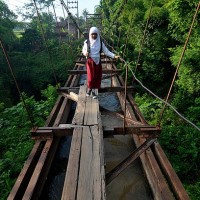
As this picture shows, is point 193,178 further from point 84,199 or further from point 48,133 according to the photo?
point 84,199

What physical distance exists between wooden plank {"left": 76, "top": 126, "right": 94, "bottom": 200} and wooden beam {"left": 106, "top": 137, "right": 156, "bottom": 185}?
35cm

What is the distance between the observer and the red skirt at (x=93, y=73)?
3.95 m

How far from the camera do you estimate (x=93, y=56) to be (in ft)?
12.8

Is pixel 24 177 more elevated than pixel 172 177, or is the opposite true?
pixel 172 177

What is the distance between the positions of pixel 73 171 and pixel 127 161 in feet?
2.52

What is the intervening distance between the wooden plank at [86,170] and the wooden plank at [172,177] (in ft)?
2.75

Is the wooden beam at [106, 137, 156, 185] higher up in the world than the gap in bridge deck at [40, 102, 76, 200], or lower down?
higher up

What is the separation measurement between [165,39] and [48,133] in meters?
7.11

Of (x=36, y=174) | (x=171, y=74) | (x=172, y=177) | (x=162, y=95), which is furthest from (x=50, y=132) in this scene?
(x=171, y=74)

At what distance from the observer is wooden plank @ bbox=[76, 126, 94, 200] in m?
1.82

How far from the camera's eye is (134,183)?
2967mm

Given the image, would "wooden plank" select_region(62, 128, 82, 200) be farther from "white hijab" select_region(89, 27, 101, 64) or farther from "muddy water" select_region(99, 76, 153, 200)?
"white hijab" select_region(89, 27, 101, 64)

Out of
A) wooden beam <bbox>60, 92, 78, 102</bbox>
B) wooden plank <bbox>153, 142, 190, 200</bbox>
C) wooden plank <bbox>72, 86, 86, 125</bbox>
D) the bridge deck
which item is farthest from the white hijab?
wooden plank <bbox>153, 142, 190, 200</bbox>

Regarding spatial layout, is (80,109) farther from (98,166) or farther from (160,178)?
(160,178)
